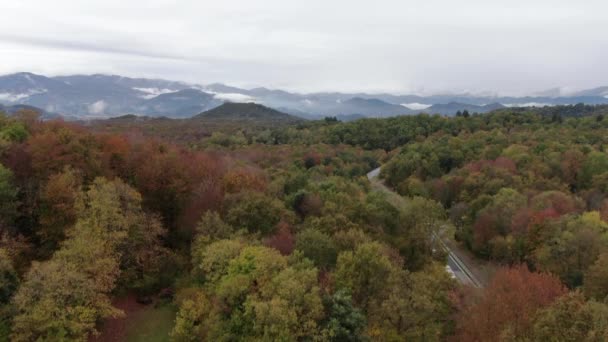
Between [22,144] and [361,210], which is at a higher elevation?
[22,144]

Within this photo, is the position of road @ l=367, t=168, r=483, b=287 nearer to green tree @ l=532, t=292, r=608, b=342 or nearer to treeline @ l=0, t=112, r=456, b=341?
treeline @ l=0, t=112, r=456, b=341

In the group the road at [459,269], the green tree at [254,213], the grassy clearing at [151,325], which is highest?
the green tree at [254,213]

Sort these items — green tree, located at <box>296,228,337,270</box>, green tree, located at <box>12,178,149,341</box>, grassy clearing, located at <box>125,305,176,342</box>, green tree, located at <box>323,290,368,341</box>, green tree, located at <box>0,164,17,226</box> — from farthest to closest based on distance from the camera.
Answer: green tree, located at <box>0,164,17,226</box>
green tree, located at <box>296,228,337,270</box>
grassy clearing, located at <box>125,305,176,342</box>
green tree, located at <box>12,178,149,341</box>
green tree, located at <box>323,290,368,341</box>

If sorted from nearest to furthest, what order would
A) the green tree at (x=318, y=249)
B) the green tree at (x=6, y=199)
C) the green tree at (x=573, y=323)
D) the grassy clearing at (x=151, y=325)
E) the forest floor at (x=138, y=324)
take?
the green tree at (x=573, y=323) < the forest floor at (x=138, y=324) < the grassy clearing at (x=151, y=325) < the green tree at (x=318, y=249) < the green tree at (x=6, y=199)

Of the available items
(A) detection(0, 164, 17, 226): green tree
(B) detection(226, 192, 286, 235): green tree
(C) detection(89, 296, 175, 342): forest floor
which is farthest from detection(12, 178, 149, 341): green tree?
(B) detection(226, 192, 286, 235): green tree

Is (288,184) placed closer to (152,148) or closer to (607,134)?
(152,148)

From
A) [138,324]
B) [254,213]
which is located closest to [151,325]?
[138,324]

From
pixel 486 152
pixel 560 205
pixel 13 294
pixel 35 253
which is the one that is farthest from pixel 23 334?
pixel 486 152

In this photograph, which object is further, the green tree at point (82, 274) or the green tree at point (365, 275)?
the green tree at point (365, 275)

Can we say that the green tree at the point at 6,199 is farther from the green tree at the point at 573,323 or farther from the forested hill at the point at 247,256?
the green tree at the point at 573,323

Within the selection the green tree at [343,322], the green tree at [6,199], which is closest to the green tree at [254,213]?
the green tree at [343,322]

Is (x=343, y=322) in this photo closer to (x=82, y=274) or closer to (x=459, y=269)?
(x=82, y=274)
